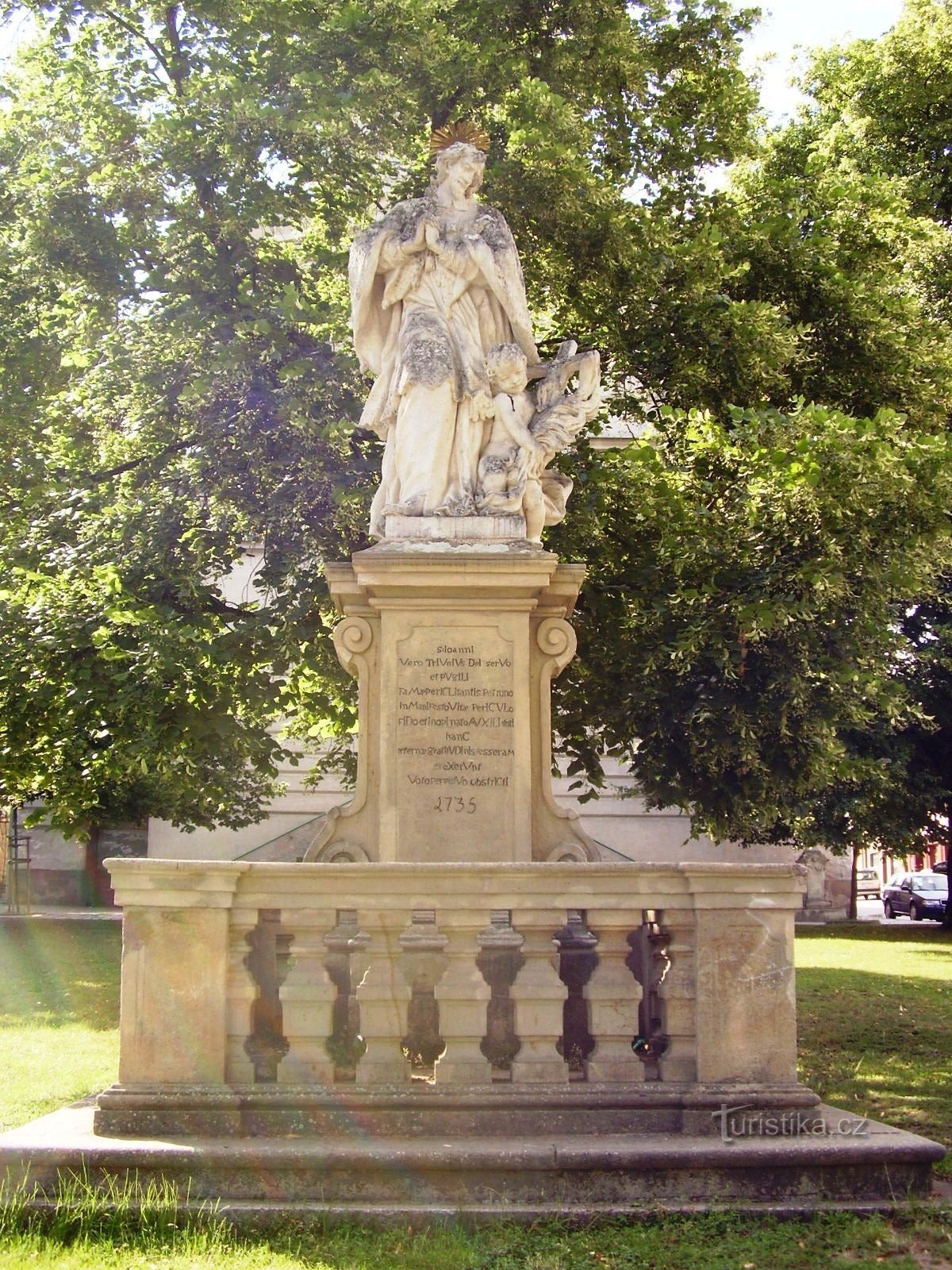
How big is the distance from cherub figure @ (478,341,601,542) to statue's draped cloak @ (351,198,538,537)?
0.36 feet

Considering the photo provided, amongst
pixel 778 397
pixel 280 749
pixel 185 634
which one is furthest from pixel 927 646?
pixel 185 634

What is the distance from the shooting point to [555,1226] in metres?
5.43

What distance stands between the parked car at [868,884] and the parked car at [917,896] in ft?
39.3

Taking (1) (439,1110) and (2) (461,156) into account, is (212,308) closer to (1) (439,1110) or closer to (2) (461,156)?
(2) (461,156)

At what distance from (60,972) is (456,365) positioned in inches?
432

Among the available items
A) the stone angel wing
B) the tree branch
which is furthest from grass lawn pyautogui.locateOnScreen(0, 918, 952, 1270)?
the tree branch

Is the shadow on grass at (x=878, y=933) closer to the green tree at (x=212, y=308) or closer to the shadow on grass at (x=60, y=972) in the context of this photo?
the shadow on grass at (x=60, y=972)

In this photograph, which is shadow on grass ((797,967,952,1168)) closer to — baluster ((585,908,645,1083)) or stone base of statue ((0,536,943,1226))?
stone base of statue ((0,536,943,1226))

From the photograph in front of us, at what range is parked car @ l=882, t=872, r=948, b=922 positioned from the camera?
3362 cm

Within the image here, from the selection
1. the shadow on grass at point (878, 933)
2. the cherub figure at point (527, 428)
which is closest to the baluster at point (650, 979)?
the cherub figure at point (527, 428)

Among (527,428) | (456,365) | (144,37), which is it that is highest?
(144,37)

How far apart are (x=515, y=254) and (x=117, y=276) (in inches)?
243

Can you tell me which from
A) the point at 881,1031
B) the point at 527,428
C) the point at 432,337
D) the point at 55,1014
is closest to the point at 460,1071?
the point at 527,428

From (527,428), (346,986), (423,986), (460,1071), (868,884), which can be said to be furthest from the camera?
(868,884)
